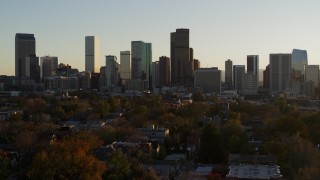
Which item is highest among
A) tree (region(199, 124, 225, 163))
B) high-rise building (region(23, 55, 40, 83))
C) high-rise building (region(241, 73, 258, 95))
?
high-rise building (region(23, 55, 40, 83))

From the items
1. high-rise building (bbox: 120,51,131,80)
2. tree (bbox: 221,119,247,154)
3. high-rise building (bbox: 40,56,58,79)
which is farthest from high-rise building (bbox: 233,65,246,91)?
tree (bbox: 221,119,247,154)

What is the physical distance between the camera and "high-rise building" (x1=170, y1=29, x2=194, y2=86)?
88.2m

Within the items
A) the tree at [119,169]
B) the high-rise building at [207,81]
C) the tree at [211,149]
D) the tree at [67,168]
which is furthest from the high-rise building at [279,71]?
the tree at [67,168]

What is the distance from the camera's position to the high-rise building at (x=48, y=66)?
105 meters

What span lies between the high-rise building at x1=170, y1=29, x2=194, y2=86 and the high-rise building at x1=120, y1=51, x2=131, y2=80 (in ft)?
29.9

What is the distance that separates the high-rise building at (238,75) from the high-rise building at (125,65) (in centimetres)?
1893

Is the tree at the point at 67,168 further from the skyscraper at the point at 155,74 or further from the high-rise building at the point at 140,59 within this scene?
the skyscraper at the point at 155,74

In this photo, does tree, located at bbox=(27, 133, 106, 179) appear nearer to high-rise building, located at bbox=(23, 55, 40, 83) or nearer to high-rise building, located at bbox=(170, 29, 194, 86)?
high-rise building, located at bbox=(170, 29, 194, 86)

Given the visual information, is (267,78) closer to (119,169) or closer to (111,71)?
(111,71)

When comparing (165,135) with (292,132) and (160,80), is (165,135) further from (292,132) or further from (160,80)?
(160,80)

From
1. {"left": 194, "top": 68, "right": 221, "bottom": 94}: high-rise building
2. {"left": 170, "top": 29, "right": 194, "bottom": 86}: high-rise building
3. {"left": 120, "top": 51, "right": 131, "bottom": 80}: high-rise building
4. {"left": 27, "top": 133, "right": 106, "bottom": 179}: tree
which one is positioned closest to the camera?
{"left": 27, "top": 133, "right": 106, "bottom": 179}: tree

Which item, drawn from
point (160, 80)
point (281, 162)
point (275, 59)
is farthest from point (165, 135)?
point (160, 80)

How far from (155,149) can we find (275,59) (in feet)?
211

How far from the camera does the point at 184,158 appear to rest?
2123cm
